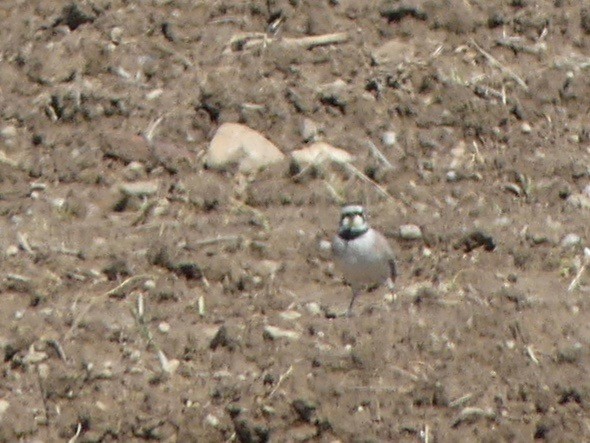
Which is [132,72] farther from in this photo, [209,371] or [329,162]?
[209,371]

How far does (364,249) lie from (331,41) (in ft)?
7.43

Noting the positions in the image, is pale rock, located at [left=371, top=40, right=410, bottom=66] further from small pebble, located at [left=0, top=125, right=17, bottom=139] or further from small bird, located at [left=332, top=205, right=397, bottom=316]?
small pebble, located at [left=0, top=125, right=17, bottom=139]

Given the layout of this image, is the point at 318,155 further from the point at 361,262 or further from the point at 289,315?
the point at 289,315

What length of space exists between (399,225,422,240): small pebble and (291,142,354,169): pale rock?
2.40 ft

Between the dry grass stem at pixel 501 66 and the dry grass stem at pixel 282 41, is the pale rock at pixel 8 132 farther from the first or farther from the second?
the dry grass stem at pixel 501 66

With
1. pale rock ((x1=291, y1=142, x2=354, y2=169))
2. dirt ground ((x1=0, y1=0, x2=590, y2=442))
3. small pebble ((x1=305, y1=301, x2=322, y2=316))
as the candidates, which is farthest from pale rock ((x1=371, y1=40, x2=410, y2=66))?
small pebble ((x1=305, y1=301, x2=322, y2=316))

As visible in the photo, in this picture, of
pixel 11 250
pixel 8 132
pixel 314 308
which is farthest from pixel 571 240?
pixel 8 132

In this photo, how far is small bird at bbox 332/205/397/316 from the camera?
7.59 meters

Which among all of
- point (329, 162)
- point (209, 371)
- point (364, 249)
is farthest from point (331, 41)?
point (209, 371)

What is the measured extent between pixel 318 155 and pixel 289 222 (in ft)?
1.81

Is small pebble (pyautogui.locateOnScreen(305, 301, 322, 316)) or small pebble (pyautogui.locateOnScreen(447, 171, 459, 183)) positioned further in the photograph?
small pebble (pyautogui.locateOnScreen(447, 171, 459, 183))

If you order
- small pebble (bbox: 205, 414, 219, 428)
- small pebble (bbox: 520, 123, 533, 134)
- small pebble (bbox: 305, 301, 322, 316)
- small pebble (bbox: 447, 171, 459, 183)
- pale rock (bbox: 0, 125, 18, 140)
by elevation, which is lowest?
pale rock (bbox: 0, 125, 18, 140)

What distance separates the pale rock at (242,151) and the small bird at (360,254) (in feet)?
3.29

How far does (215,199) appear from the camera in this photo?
846 cm
